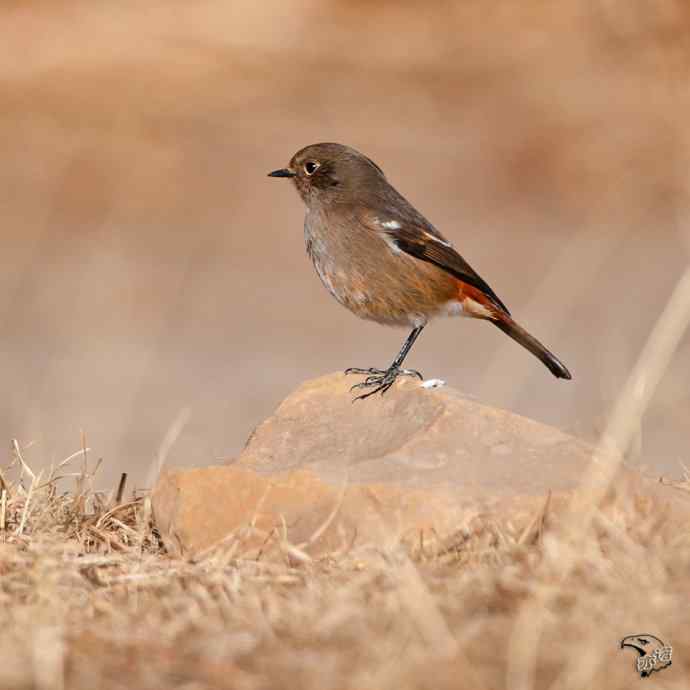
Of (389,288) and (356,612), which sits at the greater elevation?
(389,288)

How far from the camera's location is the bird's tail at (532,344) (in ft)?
19.1

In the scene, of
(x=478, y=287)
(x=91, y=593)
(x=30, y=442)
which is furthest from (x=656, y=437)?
(x=91, y=593)

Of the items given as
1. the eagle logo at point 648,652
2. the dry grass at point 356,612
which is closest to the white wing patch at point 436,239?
the dry grass at point 356,612

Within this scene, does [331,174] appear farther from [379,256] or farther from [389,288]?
[389,288]

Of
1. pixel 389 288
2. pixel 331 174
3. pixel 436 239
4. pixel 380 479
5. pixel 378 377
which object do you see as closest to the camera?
pixel 380 479

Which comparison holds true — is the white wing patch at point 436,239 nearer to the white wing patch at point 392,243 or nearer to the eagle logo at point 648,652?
the white wing patch at point 392,243

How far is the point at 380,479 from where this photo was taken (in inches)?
155

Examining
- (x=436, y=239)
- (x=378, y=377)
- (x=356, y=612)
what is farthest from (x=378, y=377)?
(x=356, y=612)

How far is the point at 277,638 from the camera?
2844 mm

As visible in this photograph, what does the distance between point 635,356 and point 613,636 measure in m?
6.64

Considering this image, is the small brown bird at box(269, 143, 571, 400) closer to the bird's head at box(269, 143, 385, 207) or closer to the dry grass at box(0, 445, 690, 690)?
the bird's head at box(269, 143, 385, 207)

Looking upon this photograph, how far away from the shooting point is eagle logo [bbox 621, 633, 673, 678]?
104 inches

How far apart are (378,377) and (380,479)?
1.07m

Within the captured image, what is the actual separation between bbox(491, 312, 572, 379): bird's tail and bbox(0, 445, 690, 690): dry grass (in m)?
1.93
